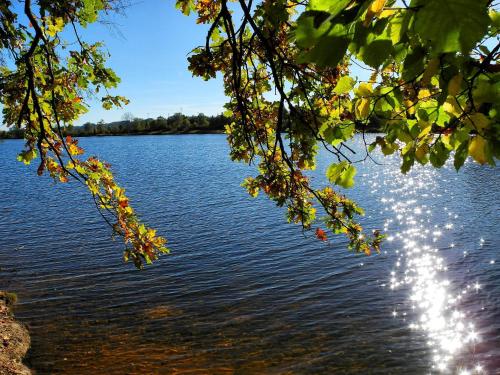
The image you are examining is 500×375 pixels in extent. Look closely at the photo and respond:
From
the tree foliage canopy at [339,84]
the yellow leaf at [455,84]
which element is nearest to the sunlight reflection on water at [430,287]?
the tree foliage canopy at [339,84]

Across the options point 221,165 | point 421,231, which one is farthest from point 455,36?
point 221,165

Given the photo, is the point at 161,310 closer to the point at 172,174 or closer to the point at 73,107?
the point at 73,107

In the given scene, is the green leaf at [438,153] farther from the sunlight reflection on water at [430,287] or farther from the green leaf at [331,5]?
the sunlight reflection on water at [430,287]

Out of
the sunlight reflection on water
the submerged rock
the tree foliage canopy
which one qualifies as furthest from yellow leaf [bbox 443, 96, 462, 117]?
the submerged rock

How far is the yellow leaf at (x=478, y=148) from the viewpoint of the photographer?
1.57 metres

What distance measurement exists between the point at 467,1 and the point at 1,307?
13.6 m

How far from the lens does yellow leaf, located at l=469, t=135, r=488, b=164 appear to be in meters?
1.57

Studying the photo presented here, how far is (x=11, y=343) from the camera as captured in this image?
970 cm

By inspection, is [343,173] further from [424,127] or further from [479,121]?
[479,121]

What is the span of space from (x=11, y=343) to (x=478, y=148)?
1091 centimetres

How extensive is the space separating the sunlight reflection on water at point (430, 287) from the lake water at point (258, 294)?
0.05m

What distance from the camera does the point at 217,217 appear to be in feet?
73.5

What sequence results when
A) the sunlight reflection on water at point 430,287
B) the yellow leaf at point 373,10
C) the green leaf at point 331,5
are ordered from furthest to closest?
the sunlight reflection on water at point 430,287 < the yellow leaf at point 373,10 < the green leaf at point 331,5

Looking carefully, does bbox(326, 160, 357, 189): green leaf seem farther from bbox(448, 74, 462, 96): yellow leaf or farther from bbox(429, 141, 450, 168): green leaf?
bbox(448, 74, 462, 96): yellow leaf
